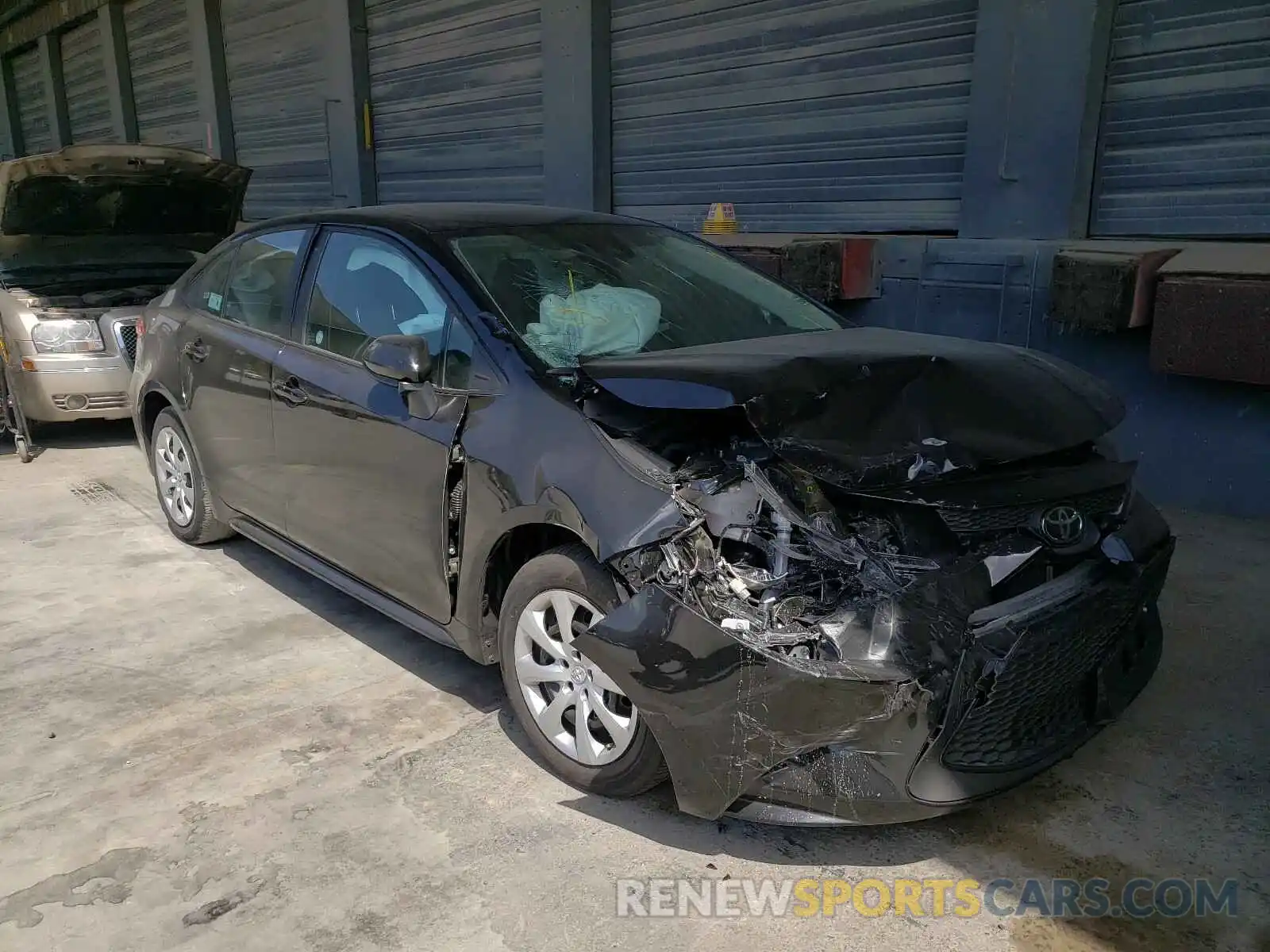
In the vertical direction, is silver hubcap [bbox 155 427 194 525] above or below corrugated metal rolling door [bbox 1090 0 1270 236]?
below

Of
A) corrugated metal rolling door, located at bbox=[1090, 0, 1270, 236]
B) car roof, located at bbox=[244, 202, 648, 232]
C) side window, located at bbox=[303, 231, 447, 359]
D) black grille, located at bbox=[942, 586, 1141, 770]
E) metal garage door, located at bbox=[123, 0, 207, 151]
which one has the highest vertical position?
metal garage door, located at bbox=[123, 0, 207, 151]

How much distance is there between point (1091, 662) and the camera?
2.66 m

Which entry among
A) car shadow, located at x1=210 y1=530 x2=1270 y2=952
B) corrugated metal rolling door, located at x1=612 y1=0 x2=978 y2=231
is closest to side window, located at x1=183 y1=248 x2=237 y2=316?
car shadow, located at x1=210 y1=530 x2=1270 y2=952

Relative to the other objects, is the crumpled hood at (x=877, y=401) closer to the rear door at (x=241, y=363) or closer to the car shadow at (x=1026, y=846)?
the car shadow at (x=1026, y=846)

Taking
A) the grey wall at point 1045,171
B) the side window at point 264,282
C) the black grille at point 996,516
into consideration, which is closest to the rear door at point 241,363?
the side window at point 264,282

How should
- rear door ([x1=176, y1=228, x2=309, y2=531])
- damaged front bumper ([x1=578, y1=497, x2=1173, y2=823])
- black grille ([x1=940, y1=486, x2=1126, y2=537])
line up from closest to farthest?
damaged front bumper ([x1=578, y1=497, x2=1173, y2=823]) → black grille ([x1=940, y1=486, x2=1126, y2=537]) → rear door ([x1=176, y1=228, x2=309, y2=531])

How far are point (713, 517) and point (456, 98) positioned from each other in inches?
358

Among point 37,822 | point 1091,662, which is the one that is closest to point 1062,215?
point 1091,662

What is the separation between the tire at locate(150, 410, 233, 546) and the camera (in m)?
4.75

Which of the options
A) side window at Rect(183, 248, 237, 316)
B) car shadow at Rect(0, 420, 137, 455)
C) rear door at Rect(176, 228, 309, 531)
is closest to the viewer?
rear door at Rect(176, 228, 309, 531)

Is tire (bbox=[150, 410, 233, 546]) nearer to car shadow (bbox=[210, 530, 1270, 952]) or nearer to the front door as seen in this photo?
the front door

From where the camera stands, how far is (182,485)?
16.3 feet

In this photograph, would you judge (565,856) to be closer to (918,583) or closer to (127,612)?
(918,583)

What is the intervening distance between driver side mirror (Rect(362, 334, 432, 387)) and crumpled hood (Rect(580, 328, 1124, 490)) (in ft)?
1.76
